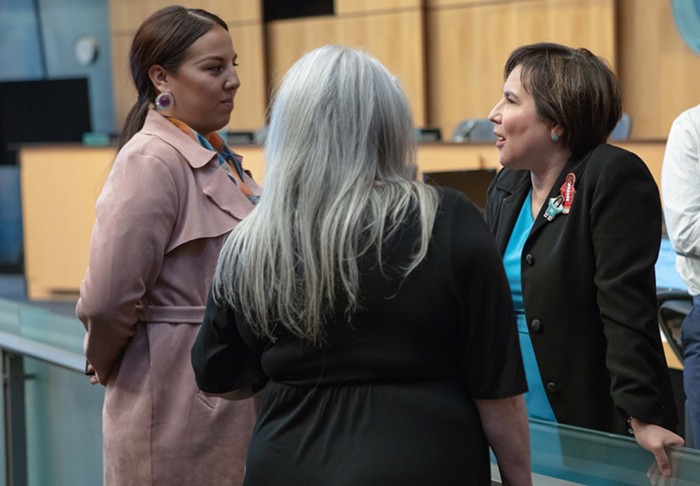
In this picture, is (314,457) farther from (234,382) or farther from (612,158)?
(612,158)

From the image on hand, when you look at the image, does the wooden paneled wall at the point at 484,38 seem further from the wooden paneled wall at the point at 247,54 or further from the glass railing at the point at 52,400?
the glass railing at the point at 52,400

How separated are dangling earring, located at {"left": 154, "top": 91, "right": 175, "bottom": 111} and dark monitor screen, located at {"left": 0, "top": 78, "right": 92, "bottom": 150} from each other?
8.25m

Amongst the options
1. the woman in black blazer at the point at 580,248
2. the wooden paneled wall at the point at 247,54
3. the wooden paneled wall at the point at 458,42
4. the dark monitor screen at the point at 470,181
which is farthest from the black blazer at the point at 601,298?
the wooden paneled wall at the point at 247,54

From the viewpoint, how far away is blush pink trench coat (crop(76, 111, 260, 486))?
5.89 feet

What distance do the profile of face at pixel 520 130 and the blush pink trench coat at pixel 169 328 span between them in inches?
19.6

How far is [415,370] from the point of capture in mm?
1319

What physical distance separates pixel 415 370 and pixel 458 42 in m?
8.15

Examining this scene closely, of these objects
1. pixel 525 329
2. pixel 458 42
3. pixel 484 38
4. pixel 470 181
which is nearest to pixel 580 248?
pixel 525 329

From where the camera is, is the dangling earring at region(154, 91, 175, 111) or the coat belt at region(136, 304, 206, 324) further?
the dangling earring at region(154, 91, 175, 111)

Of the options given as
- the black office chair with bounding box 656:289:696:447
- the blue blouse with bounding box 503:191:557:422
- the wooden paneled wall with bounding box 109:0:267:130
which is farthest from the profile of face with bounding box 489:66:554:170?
the wooden paneled wall with bounding box 109:0:267:130

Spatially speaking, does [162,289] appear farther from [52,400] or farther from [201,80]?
[52,400]

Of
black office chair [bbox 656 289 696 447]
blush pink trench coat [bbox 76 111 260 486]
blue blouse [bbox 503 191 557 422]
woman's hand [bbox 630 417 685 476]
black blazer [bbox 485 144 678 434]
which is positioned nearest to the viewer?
woman's hand [bbox 630 417 685 476]

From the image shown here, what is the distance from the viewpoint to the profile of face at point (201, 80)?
1.93 metres

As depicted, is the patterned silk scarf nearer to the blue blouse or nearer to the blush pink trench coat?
the blush pink trench coat
